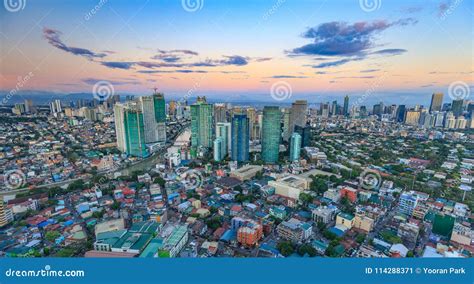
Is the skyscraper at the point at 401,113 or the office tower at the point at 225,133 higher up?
the skyscraper at the point at 401,113

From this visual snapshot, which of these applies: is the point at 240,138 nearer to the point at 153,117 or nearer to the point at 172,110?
the point at 153,117

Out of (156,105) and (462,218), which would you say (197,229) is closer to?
(462,218)

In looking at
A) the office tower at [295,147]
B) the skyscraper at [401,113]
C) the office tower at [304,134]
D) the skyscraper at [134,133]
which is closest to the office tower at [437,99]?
the office tower at [295,147]

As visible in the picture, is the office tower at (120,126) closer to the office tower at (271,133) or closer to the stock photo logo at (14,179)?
the stock photo logo at (14,179)

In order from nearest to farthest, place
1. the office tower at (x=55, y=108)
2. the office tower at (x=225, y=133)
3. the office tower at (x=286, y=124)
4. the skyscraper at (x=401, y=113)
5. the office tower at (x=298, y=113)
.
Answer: the office tower at (x=55, y=108) → the office tower at (x=225, y=133) → the skyscraper at (x=401, y=113) → the office tower at (x=298, y=113) → the office tower at (x=286, y=124)

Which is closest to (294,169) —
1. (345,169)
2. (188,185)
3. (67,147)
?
(345,169)
